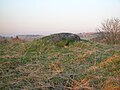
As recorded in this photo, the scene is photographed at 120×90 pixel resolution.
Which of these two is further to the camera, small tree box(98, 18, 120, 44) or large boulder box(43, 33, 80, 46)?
small tree box(98, 18, 120, 44)

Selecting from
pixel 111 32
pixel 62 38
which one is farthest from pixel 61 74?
pixel 111 32

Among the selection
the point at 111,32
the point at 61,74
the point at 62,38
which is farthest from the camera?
the point at 111,32

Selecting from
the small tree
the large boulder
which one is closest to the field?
the large boulder

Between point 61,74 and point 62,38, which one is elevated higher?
point 62,38

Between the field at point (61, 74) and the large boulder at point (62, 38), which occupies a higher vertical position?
the large boulder at point (62, 38)

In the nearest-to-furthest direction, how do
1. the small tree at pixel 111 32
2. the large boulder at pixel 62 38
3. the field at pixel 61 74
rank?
the field at pixel 61 74 < the large boulder at pixel 62 38 < the small tree at pixel 111 32

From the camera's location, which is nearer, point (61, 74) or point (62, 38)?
point (61, 74)

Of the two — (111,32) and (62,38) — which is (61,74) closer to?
(62,38)

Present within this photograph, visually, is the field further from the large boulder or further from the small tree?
the small tree

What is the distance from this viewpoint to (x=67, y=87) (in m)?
4.21

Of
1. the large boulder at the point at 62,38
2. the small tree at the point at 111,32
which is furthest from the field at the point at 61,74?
the small tree at the point at 111,32

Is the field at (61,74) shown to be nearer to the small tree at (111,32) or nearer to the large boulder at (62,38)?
the large boulder at (62,38)

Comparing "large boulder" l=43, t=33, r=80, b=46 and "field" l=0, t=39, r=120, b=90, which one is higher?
"large boulder" l=43, t=33, r=80, b=46

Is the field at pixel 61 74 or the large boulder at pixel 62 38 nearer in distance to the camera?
the field at pixel 61 74
